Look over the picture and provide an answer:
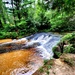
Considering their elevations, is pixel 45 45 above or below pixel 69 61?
below

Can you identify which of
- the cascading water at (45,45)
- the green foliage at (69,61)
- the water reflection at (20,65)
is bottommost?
the cascading water at (45,45)

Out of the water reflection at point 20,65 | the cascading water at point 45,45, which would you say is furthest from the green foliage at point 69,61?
the cascading water at point 45,45

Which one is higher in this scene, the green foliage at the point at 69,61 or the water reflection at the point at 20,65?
the green foliage at the point at 69,61

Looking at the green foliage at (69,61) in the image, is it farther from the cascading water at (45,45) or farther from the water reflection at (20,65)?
the cascading water at (45,45)

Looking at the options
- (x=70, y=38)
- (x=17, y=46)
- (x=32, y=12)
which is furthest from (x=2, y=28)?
(x=70, y=38)

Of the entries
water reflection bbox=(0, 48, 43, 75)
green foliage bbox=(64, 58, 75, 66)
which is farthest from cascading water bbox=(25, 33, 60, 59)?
green foliage bbox=(64, 58, 75, 66)

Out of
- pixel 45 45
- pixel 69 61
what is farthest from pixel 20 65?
pixel 45 45

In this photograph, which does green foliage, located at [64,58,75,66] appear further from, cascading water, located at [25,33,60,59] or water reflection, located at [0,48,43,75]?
cascading water, located at [25,33,60,59]

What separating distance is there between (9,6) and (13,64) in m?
12.2

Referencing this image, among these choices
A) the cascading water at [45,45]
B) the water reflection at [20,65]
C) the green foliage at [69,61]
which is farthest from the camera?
the cascading water at [45,45]

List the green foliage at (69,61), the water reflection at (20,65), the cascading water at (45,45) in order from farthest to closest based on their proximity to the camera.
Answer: the cascading water at (45,45), the water reflection at (20,65), the green foliage at (69,61)

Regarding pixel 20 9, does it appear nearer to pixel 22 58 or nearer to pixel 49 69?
pixel 22 58

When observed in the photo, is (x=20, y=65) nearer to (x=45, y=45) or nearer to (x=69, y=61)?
(x=69, y=61)

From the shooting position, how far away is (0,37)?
14445 millimetres
